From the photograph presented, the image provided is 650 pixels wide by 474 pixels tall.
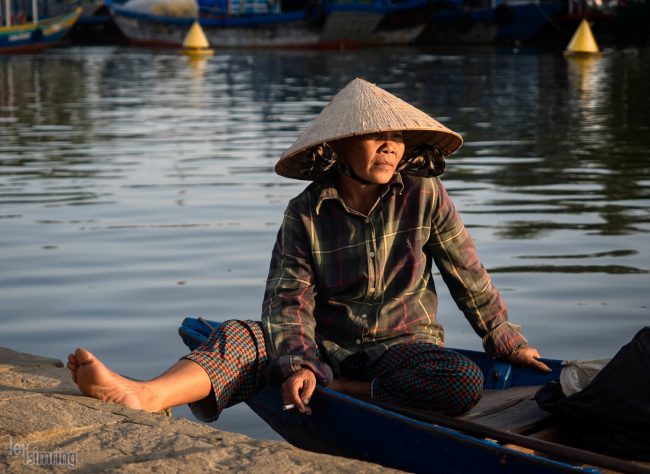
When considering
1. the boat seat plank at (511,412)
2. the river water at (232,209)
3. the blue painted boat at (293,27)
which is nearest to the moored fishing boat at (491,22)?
the blue painted boat at (293,27)

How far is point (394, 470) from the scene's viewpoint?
3365 mm

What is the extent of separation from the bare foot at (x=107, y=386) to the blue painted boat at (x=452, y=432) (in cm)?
44

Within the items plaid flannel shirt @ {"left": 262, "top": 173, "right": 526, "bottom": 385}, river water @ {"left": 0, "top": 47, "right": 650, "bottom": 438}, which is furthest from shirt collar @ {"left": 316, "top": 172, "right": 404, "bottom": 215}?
river water @ {"left": 0, "top": 47, "right": 650, "bottom": 438}

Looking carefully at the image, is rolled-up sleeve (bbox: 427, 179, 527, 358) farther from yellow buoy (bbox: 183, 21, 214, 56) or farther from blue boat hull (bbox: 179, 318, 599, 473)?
yellow buoy (bbox: 183, 21, 214, 56)

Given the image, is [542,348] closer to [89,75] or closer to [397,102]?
[397,102]

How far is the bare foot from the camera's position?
3723mm

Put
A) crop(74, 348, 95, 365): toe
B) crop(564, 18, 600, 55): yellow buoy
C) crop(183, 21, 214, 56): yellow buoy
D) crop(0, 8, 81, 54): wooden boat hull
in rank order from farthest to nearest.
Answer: crop(183, 21, 214, 56): yellow buoy → crop(0, 8, 81, 54): wooden boat hull → crop(564, 18, 600, 55): yellow buoy → crop(74, 348, 95, 365): toe

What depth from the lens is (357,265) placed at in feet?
13.1

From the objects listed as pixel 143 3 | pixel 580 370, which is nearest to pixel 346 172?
pixel 580 370

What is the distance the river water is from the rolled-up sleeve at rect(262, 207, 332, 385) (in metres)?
0.81

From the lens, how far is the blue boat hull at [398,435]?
324 cm

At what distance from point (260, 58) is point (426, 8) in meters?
6.19

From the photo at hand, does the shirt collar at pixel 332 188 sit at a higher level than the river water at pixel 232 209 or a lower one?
higher

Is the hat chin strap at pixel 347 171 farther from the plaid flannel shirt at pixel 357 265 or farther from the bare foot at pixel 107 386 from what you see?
the bare foot at pixel 107 386
